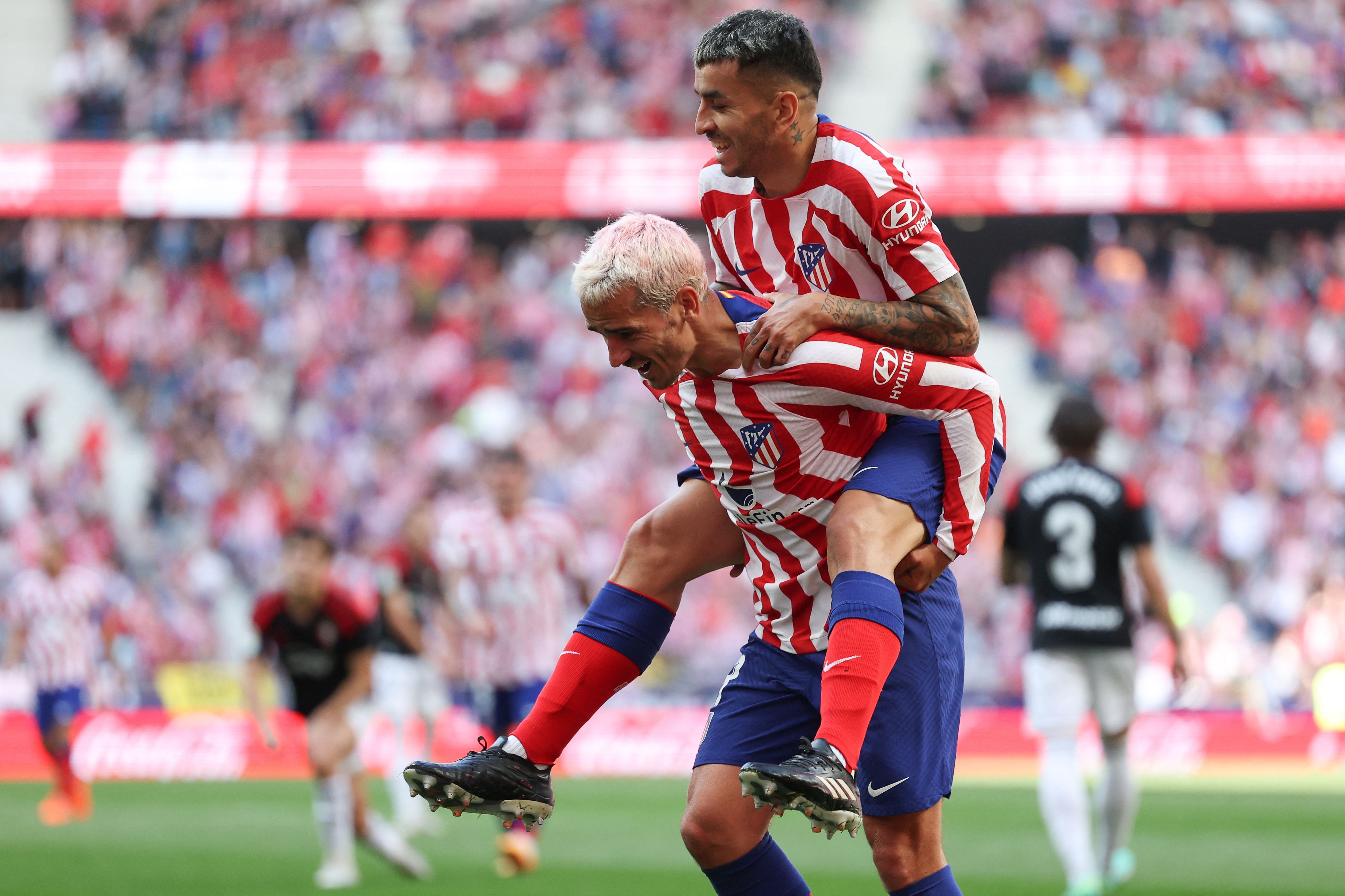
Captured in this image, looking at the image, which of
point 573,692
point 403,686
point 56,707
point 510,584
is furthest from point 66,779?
point 573,692

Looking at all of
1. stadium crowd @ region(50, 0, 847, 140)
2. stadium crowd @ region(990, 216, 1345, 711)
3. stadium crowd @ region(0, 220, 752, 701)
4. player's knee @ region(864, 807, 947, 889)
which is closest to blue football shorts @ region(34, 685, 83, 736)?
stadium crowd @ region(0, 220, 752, 701)

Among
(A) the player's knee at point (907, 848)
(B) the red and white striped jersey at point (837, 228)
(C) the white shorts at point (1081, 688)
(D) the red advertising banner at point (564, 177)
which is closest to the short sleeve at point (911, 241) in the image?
(B) the red and white striped jersey at point (837, 228)

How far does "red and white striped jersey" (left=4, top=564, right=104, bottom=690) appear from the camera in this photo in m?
12.1

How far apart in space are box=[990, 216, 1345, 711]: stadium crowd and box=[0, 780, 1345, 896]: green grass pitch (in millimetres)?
4164

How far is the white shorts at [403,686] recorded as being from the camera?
11227 mm

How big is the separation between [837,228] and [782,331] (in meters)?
0.37

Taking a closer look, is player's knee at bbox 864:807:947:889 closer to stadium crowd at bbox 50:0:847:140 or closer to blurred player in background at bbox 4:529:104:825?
blurred player in background at bbox 4:529:104:825

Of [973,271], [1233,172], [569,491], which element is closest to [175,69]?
[569,491]

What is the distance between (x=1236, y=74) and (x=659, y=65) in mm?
7386

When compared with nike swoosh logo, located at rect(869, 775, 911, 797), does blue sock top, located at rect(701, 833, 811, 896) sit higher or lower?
lower

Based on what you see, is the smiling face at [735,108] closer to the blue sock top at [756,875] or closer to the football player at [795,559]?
the football player at [795,559]

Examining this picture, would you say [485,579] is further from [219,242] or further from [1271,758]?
[219,242]

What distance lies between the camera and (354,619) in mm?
8641

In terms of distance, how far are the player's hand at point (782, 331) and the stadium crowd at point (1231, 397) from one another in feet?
42.2
